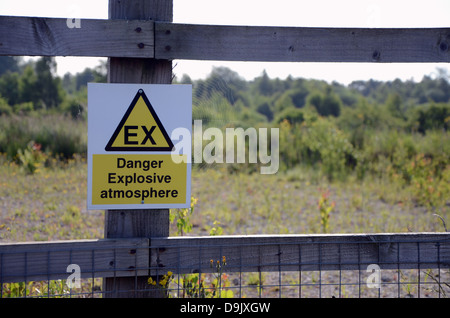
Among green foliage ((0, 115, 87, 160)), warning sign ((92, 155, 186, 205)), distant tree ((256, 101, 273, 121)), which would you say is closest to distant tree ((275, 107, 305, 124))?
green foliage ((0, 115, 87, 160))

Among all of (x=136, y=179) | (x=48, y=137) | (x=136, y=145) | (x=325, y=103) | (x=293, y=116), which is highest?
(x=325, y=103)

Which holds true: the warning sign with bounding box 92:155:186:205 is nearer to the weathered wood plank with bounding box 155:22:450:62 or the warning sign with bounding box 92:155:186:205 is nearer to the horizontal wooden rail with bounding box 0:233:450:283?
the horizontal wooden rail with bounding box 0:233:450:283

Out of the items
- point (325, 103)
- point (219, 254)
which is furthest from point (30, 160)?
point (325, 103)

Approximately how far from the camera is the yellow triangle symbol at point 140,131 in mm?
2387

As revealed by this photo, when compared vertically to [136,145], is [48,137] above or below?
above

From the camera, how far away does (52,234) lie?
5.13 metres

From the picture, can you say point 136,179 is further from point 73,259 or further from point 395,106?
point 395,106

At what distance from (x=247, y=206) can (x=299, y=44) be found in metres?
4.81

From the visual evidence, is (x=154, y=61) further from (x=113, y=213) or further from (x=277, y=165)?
(x=277, y=165)

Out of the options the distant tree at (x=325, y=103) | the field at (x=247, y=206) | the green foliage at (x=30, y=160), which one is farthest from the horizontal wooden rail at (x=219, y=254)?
the distant tree at (x=325, y=103)

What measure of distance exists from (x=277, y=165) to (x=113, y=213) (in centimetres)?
792

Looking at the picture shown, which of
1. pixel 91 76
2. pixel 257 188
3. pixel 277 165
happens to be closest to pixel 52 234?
pixel 91 76

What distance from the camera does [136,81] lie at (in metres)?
2.41

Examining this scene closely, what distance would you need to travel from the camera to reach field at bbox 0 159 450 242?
5633 millimetres
